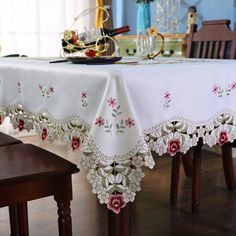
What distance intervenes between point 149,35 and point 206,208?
93 cm

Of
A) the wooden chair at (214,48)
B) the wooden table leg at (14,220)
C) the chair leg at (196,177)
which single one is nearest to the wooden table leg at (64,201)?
the wooden table leg at (14,220)

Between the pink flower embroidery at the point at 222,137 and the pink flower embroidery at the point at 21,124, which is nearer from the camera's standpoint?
the pink flower embroidery at the point at 222,137

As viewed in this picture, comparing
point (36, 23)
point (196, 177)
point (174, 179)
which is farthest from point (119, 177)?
point (36, 23)

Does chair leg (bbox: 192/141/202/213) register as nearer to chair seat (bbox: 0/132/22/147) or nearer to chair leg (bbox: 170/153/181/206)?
chair leg (bbox: 170/153/181/206)

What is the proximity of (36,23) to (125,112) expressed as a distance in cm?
295

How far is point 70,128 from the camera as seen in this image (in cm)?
133

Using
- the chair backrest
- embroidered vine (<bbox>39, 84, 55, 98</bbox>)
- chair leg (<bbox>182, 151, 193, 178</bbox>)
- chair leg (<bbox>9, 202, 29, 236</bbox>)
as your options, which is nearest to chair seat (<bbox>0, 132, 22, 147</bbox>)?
chair leg (<bbox>9, 202, 29, 236</bbox>)

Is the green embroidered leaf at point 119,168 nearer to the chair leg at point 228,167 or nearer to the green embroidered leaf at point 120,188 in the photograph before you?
the green embroidered leaf at point 120,188

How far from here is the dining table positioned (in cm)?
117

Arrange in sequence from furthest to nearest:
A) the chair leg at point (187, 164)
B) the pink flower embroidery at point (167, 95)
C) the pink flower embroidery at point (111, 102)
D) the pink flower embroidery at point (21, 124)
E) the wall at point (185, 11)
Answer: the wall at point (185, 11)
the chair leg at point (187, 164)
the pink flower embroidery at point (21, 124)
the pink flower embroidery at point (167, 95)
the pink flower embroidery at point (111, 102)

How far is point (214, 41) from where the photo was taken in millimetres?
2561

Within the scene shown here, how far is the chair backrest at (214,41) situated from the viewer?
2473 millimetres

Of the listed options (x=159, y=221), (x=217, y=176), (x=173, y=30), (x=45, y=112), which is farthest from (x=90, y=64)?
(x=173, y=30)

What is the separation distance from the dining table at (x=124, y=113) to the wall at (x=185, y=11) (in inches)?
73.2
